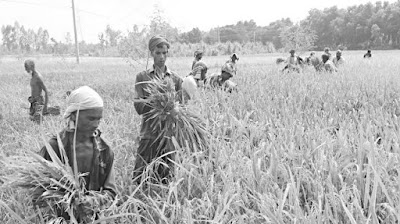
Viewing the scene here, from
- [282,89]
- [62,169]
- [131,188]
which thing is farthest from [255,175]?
[282,89]

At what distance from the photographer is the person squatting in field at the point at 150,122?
8.24 ft

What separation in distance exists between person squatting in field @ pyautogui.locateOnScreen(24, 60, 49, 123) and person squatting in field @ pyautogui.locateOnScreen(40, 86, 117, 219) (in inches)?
149

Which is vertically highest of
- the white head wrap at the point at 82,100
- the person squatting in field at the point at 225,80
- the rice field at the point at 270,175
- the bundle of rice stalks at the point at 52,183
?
the white head wrap at the point at 82,100

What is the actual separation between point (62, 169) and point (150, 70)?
1.39 metres

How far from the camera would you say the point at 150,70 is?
2.78m

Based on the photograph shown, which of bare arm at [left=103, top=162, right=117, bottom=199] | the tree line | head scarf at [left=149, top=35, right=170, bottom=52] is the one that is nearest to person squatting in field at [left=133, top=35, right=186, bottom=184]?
head scarf at [left=149, top=35, right=170, bottom=52]

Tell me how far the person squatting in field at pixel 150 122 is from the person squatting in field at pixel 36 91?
318 cm

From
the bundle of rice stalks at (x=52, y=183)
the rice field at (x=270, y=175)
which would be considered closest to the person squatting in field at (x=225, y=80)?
the rice field at (x=270, y=175)

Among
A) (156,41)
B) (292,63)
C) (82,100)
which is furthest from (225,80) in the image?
(292,63)

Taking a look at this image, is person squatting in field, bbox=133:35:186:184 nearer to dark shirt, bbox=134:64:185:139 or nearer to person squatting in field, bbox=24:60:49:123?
dark shirt, bbox=134:64:185:139

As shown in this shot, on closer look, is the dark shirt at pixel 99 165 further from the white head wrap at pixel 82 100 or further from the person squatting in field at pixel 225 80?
the person squatting in field at pixel 225 80

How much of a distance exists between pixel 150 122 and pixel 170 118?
0.88 ft

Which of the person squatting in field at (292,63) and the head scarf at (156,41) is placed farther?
the person squatting in field at (292,63)

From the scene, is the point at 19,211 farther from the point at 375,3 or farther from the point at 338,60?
the point at 375,3
